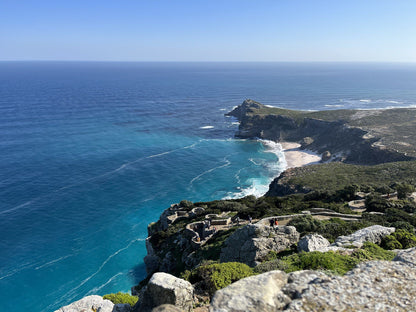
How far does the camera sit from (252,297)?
8484 mm

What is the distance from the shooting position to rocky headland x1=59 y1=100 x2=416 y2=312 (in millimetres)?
8609

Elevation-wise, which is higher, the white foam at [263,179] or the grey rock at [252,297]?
the grey rock at [252,297]

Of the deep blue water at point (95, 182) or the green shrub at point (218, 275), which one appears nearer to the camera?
the green shrub at point (218, 275)

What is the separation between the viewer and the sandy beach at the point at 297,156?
79688 mm

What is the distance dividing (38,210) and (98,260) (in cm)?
1951

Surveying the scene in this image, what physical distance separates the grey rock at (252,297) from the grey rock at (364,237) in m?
8.89

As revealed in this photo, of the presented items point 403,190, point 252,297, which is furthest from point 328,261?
point 403,190

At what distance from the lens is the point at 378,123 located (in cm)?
9238

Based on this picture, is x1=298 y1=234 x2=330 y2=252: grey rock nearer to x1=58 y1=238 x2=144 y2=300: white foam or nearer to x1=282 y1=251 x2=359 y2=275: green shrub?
x1=282 y1=251 x2=359 y2=275: green shrub

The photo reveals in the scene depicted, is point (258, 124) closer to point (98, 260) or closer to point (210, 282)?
point (98, 260)

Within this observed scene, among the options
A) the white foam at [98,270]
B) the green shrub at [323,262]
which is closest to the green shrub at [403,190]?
the green shrub at [323,262]

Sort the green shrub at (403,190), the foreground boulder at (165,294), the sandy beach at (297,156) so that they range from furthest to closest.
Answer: the sandy beach at (297,156)
the green shrub at (403,190)
the foreground boulder at (165,294)

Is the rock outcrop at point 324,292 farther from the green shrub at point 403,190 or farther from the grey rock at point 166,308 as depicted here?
the green shrub at point 403,190

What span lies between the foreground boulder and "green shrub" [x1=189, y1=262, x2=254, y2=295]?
8.66 feet
